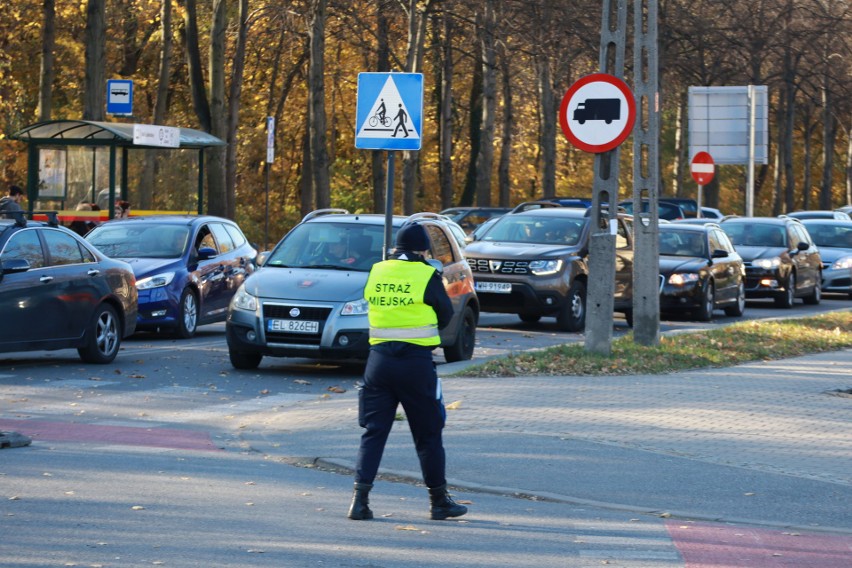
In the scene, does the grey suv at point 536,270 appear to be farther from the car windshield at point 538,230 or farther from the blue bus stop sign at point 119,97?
the blue bus stop sign at point 119,97

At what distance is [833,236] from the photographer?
1430 inches

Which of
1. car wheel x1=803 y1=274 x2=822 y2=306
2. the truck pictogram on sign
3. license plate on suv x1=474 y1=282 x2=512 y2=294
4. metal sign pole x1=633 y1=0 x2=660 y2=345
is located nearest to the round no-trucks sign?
the truck pictogram on sign

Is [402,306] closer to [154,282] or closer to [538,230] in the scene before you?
[154,282]

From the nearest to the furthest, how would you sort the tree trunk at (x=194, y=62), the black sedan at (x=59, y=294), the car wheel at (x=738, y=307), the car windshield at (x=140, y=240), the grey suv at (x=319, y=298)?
the black sedan at (x=59, y=294) < the grey suv at (x=319, y=298) < the car windshield at (x=140, y=240) < the car wheel at (x=738, y=307) < the tree trunk at (x=194, y=62)

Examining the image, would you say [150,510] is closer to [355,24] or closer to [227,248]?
[227,248]

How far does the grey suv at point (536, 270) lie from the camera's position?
861 inches

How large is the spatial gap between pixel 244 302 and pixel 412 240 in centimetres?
763

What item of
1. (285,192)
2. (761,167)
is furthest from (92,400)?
(761,167)

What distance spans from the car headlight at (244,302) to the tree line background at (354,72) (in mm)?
16765

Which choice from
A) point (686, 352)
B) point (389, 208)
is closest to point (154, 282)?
point (389, 208)

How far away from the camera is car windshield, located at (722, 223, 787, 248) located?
31.2 metres

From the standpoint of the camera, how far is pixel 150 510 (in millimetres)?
8078

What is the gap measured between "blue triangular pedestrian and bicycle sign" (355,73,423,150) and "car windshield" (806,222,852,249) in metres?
23.8

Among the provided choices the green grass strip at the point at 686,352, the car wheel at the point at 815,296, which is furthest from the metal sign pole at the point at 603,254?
the car wheel at the point at 815,296
